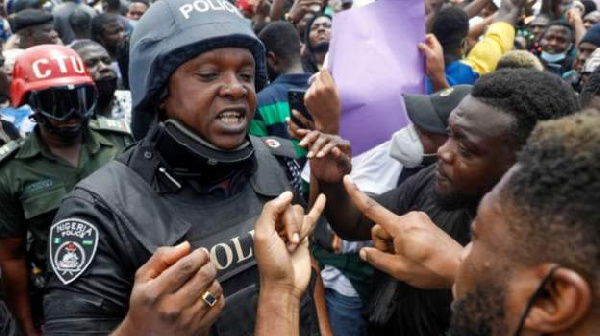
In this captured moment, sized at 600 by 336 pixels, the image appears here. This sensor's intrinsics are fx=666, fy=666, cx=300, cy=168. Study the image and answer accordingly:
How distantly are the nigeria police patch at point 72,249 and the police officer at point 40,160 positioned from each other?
1.53 m

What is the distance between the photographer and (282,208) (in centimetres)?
184

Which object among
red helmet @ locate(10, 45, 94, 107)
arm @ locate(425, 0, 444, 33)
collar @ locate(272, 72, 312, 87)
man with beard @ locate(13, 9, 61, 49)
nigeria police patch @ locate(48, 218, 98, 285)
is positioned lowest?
man with beard @ locate(13, 9, 61, 49)

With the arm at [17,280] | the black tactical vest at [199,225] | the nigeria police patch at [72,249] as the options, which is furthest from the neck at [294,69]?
the nigeria police patch at [72,249]

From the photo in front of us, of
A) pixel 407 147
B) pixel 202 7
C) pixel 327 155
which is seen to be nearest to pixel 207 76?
pixel 202 7

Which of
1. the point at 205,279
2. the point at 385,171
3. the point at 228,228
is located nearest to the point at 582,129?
the point at 205,279

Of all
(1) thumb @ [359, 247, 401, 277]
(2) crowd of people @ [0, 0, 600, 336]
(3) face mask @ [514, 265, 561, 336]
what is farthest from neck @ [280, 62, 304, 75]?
(3) face mask @ [514, 265, 561, 336]

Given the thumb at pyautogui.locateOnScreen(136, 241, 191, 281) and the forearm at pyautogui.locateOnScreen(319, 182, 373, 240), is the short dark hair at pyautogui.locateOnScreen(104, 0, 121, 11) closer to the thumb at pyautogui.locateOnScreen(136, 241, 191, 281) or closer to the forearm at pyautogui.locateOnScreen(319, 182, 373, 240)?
the forearm at pyautogui.locateOnScreen(319, 182, 373, 240)

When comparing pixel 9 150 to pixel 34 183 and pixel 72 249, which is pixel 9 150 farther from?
pixel 72 249

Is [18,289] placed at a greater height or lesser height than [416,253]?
lesser

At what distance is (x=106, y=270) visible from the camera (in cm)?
178

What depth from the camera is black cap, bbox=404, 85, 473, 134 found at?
2893 mm

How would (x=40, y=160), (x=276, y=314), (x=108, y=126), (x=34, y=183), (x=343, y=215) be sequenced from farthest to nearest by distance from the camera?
(x=108, y=126) < (x=40, y=160) < (x=34, y=183) < (x=343, y=215) < (x=276, y=314)

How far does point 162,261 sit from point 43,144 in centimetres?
216

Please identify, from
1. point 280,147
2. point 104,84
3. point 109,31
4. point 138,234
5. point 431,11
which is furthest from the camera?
point 109,31
